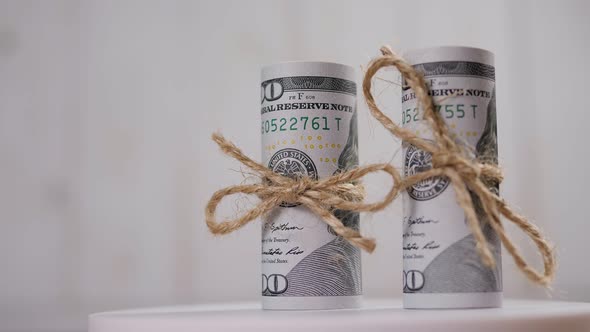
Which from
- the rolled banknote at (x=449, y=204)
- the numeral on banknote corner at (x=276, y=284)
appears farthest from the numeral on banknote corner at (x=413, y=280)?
the numeral on banknote corner at (x=276, y=284)

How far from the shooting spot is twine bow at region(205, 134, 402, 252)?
0.97 metres

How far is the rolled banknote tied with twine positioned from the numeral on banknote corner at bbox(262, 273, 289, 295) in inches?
7.9

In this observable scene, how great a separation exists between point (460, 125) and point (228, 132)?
94cm

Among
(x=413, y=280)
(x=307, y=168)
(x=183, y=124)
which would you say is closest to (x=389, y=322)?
(x=413, y=280)

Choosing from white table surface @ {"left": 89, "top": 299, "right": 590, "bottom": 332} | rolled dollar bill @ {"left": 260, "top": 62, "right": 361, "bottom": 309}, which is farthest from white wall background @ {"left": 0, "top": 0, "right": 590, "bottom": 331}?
white table surface @ {"left": 89, "top": 299, "right": 590, "bottom": 332}

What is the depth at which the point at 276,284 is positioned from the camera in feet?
3.40

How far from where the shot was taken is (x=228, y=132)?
6.05 ft

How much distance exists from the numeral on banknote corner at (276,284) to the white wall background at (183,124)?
0.78m

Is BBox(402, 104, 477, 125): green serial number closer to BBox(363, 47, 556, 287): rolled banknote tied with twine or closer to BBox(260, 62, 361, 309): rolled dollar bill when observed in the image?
BBox(363, 47, 556, 287): rolled banknote tied with twine

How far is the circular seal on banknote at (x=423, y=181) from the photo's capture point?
958 millimetres

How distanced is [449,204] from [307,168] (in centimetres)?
19

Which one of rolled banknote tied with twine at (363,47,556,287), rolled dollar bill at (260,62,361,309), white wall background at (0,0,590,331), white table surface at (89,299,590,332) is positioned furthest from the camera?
white wall background at (0,0,590,331)

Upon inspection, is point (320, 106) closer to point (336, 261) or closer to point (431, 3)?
point (336, 261)

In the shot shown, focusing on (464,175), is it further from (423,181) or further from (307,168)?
(307,168)
